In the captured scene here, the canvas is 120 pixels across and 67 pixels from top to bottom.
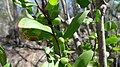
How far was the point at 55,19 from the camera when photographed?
0.47 metres

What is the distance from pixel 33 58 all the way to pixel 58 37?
436 cm

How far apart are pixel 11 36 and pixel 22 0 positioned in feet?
20.4

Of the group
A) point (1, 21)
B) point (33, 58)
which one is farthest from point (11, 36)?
point (1, 21)

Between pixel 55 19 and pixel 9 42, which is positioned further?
pixel 9 42

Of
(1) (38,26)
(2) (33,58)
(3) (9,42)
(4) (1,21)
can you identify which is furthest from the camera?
(4) (1,21)

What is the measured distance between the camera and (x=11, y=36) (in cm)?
659

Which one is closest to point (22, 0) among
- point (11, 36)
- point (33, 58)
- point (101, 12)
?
Answer: point (101, 12)

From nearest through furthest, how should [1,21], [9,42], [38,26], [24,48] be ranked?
[38,26], [24,48], [9,42], [1,21]

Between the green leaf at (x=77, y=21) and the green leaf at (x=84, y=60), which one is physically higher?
the green leaf at (x=77, y=21)

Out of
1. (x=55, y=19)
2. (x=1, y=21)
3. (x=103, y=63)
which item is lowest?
(x=1, y=21)

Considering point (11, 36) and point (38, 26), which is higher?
point (38, 26)

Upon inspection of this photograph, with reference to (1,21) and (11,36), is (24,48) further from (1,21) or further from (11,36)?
(1,21)

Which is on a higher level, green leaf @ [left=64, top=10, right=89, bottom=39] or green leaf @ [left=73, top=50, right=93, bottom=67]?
green leaf @ [left=64, top=10, right=89, bottom=39]

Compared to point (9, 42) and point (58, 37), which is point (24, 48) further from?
point (58, 37)
